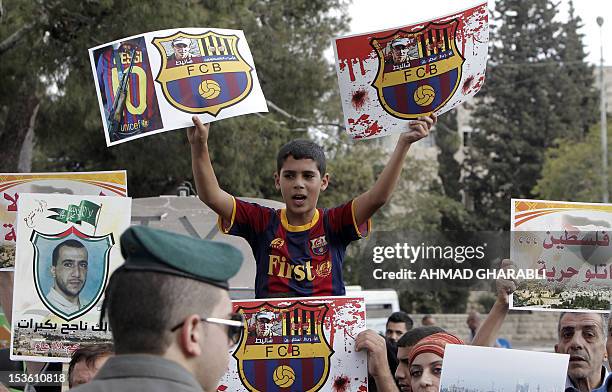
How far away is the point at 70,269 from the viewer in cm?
595

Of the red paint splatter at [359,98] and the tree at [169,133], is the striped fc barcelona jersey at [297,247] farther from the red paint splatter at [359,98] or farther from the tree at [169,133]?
the tree at [169,133]

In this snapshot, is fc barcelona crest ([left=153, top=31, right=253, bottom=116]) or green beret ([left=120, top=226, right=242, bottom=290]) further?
fc barcelona crest ([left=153, top=31, right=253, bottom=116])

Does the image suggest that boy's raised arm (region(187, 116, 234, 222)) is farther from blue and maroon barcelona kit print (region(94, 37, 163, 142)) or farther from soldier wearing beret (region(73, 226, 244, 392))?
soldier wearing beret (region(73, 226, 244, 392))

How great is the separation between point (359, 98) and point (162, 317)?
290 cm

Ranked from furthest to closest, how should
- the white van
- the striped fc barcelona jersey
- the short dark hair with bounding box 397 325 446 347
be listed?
1. the white van
2. the short dark hair with bounding box 397 325 446 347
3. the striped fc barcelona jersey

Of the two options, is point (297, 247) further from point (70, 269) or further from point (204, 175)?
point (70, 269)

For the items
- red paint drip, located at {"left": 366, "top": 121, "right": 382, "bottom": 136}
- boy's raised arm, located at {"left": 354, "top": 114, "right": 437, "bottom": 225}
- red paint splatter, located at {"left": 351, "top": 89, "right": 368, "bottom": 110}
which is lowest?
boy's raised arm, located at {"left": 354, "top": 114, "right": 437, "bottom": 225}

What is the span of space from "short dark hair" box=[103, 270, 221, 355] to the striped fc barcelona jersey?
236 cm

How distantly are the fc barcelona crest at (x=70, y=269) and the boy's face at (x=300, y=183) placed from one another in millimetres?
1085

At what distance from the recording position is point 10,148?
16.4 metres

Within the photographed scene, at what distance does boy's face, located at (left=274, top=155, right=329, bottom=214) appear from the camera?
5.29m

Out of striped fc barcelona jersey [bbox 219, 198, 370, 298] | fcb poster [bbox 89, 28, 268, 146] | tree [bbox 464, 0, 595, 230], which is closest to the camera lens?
striped fc barcelona jersey [bbox 219, 198, 370, 298]

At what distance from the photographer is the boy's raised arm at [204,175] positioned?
5254 mm

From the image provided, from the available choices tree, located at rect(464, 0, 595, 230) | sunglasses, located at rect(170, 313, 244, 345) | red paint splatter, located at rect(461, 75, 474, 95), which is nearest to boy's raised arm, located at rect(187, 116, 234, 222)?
red paint splatter, located at rect(461, 75, 474, 95)
